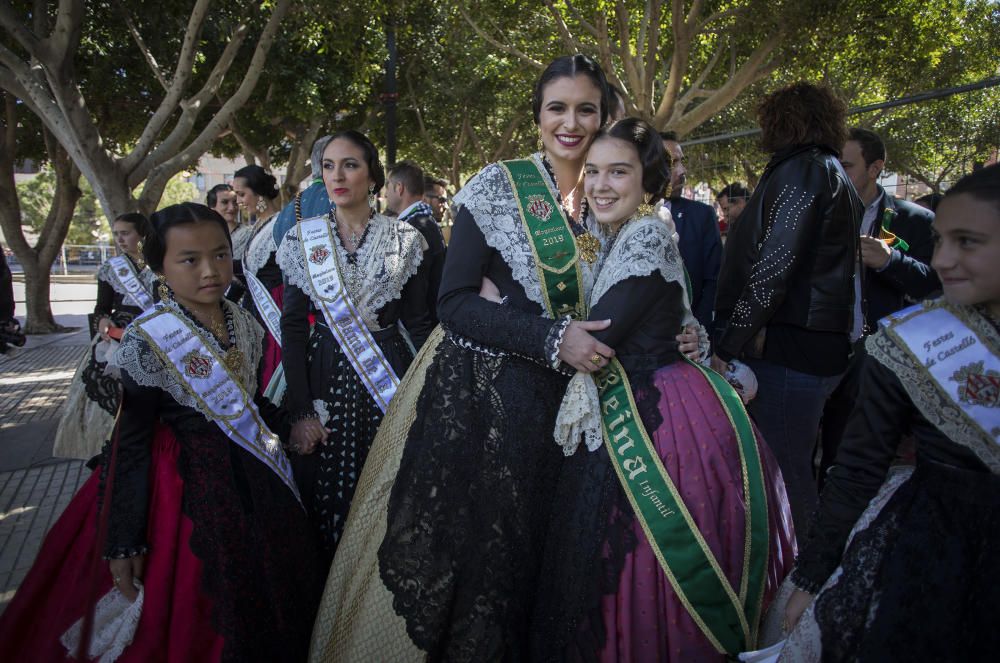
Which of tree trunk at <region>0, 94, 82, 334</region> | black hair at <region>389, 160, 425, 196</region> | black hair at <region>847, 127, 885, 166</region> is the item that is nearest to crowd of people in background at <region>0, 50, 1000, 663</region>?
black hair at <region>847, 127, 885, 166</region>

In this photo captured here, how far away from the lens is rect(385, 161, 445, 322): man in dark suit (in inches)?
121

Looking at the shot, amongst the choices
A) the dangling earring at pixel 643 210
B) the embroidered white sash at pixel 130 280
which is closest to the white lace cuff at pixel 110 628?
the dangling earring at pixel 643 210

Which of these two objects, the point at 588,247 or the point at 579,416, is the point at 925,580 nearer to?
the point at 579,416

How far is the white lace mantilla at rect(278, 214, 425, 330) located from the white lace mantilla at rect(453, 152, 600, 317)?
2.72 feet

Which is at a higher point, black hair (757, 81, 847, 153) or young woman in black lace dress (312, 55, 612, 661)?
black hair (757, 81, 847, 153)

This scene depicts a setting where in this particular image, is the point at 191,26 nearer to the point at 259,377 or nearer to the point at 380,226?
the point at 380,226

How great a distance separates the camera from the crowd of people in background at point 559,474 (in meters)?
1.41

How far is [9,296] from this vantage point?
3443 millimetres

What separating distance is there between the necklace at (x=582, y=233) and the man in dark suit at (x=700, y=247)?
1.48 m

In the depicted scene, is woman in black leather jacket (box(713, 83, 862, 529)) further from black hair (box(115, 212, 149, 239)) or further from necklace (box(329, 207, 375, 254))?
black hair (box(115, 212, 149, 239))

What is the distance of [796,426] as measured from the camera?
104 inches

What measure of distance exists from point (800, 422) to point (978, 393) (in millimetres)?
1290

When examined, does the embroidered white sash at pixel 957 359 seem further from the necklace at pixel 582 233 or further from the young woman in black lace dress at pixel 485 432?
the necklace at pixel 582 233

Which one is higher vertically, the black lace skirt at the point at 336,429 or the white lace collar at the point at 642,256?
the white lace collar at the point at 642,256
